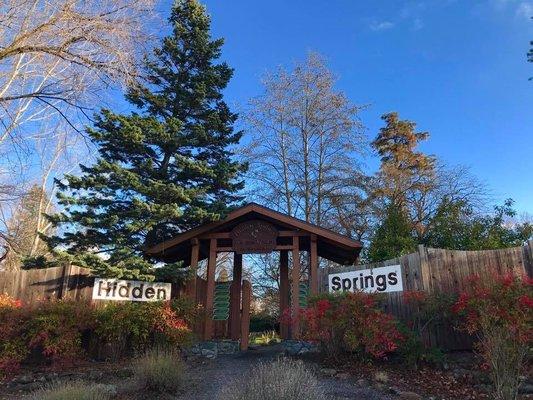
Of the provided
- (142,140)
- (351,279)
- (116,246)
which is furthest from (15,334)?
(351,279)

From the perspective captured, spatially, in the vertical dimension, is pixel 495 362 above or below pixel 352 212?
below

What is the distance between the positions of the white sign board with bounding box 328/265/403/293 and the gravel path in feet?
7.12

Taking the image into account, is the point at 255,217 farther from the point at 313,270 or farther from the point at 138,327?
the point at 138,327

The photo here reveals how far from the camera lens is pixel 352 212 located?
20.5 metres

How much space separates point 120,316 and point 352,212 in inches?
544

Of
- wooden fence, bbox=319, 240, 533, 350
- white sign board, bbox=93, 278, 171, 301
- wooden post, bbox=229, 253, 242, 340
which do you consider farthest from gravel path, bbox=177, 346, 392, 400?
wooden post, bbox=229, 253, 242, 340

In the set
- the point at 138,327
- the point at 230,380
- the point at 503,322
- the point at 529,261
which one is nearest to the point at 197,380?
the point at 230,380

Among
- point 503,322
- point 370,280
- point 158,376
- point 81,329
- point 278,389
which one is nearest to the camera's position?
point 278,389

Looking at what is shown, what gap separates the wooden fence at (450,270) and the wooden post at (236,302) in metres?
5.40


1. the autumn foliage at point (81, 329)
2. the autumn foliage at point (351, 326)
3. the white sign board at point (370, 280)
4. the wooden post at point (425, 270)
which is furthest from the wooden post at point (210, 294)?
the wooden post at point (425, 270)

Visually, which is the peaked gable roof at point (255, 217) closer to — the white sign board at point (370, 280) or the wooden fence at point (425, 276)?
the wooden fence at point (425, 276)

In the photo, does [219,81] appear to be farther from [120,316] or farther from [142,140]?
[120,316]

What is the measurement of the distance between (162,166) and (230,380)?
7330mm

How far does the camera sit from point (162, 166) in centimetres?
1259
